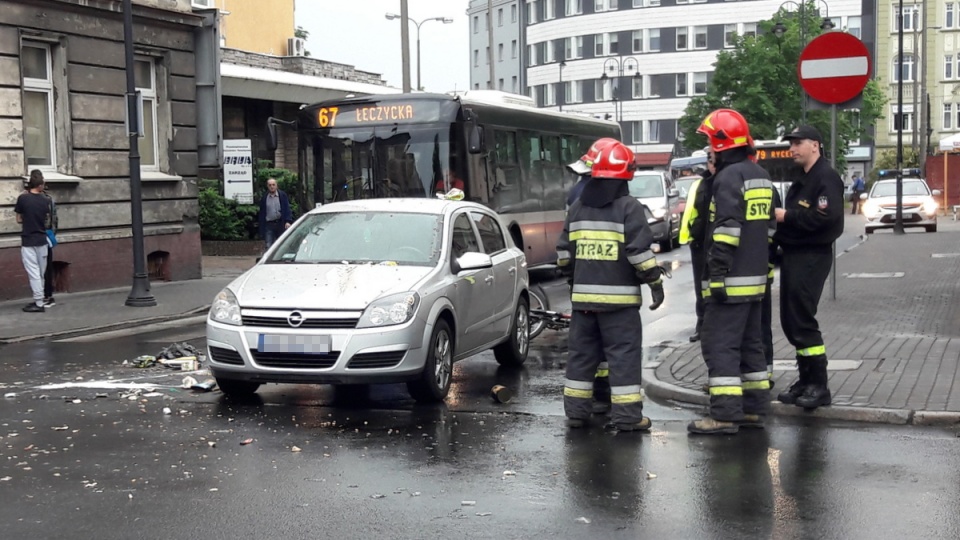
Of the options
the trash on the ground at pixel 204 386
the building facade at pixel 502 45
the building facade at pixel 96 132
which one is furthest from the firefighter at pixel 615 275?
the building facade at pixel 502 45

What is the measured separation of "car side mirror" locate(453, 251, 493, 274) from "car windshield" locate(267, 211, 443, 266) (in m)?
0.18

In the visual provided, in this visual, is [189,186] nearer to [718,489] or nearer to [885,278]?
[885,278]

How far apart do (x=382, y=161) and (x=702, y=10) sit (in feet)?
235

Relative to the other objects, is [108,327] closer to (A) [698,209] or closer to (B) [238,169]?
(A) [698,209]

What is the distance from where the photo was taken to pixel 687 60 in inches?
3396

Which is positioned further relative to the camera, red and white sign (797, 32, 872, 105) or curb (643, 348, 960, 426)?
red and white sign (797, 32, 872, 105)

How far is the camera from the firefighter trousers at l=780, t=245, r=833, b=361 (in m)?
8.17

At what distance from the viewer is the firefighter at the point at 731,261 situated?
7.60 meters

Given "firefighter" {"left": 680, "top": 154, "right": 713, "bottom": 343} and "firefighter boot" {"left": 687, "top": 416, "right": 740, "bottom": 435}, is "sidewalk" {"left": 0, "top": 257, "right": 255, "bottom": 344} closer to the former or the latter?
"firefighter" {"left": 680, "top": 154, "right": 713, "bottom": 343}

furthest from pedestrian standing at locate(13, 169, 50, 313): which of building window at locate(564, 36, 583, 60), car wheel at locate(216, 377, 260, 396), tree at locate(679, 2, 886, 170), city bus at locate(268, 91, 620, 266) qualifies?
building window at locate(564, 36, 583, 60)

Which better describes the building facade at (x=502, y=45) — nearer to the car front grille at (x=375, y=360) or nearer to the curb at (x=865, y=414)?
the curb at (x=865, y=414)

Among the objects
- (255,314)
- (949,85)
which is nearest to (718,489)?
→ (255,314)

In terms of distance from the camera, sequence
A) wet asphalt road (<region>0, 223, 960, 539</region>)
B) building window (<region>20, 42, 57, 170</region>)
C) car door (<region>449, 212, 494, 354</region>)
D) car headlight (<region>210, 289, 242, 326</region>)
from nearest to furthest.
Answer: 1. wet asphalt road (<region>0, 223, 960, 539</region>)
2. car headlight (<region>210, 289, 242, 326</region>)
3. car door (<region>449, 212, 494, 354</region>)
4. building window (<region>20, 42, 57, 170</region>)

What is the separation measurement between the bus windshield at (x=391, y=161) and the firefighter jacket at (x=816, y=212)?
9537 mm
